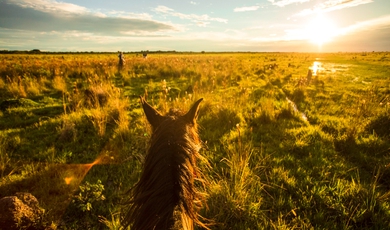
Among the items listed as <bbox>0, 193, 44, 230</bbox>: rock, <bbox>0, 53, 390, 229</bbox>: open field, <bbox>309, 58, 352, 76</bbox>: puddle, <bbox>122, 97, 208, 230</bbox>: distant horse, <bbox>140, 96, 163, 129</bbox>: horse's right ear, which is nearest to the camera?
<bbox>122, 97, 208, 230</bbox>: distant horse

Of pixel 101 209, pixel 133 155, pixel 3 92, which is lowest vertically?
pixel 101 209

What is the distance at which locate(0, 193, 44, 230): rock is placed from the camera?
240 centimetres

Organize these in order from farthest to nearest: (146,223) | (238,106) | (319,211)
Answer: (238,106), (319,211), (146,223)

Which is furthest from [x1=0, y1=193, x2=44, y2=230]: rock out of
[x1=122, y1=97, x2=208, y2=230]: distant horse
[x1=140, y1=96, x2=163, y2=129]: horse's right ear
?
[x1=140, y1=96, x2=163, y2=129]: horse's right ear

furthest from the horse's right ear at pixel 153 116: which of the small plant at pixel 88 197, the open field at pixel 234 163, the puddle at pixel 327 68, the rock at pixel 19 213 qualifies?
the puddle at pixel 327 68

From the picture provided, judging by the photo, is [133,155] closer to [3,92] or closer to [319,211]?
[319,211]

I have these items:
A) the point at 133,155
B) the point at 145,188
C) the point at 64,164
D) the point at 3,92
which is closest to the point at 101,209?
the point at 133,155

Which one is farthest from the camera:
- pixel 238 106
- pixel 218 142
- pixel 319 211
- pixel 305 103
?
pixel 305 103

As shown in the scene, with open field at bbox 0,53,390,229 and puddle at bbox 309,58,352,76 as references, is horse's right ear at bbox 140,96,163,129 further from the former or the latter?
puddle at bbox 309,58,352,76

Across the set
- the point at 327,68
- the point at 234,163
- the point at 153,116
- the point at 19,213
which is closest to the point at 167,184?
the point at 153,116

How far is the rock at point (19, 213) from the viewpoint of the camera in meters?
A: 2.40

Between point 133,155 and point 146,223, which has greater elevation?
point 146,223

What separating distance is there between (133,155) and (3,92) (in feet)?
30.2

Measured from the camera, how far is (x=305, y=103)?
925cm
